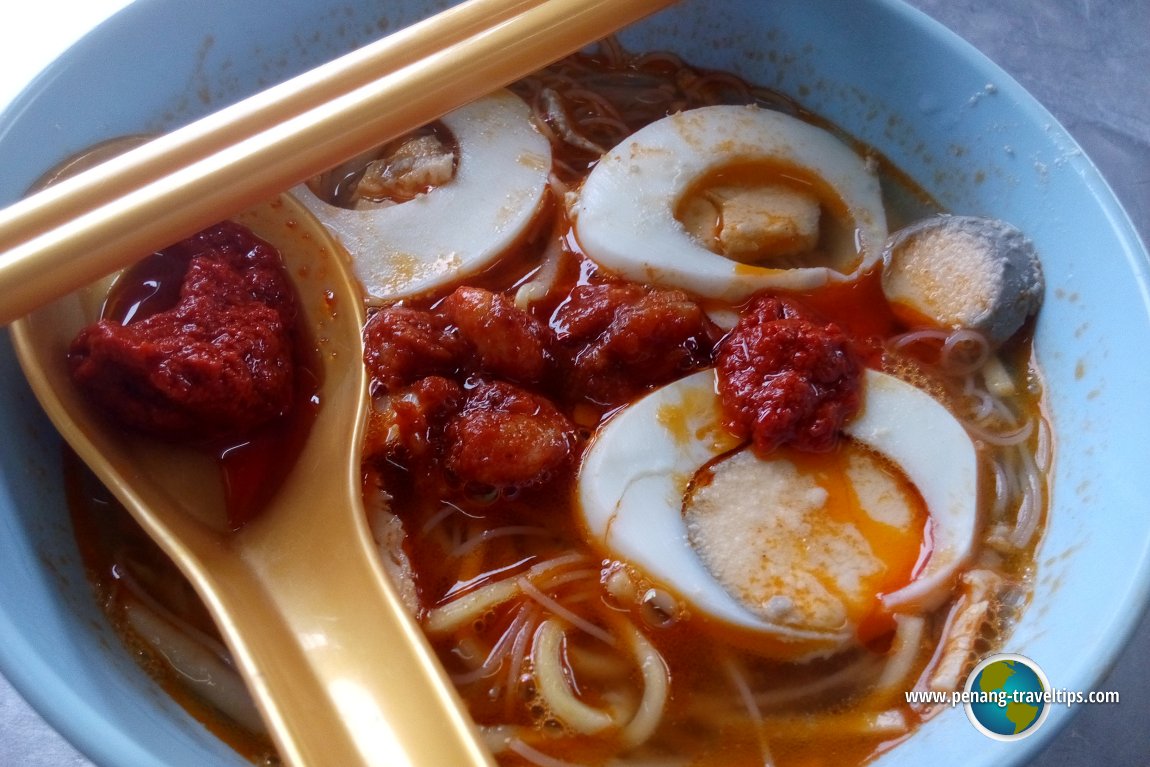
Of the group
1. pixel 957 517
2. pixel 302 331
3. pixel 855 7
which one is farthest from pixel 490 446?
pixel 855 7

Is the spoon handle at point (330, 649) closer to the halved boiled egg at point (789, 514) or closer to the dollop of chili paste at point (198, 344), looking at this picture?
the dollop of chili paste at point (198, 344)

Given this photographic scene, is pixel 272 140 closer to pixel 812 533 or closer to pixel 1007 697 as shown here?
pixel 812 533

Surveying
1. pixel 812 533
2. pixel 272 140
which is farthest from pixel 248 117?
pixel 812 533

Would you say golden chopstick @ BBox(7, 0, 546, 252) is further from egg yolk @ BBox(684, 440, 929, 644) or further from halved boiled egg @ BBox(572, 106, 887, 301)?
egg yolk @ BBox(684, 440, 929, 644)

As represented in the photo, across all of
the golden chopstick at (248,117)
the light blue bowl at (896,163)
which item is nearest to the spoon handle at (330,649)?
the light blue bowl at (896,163)

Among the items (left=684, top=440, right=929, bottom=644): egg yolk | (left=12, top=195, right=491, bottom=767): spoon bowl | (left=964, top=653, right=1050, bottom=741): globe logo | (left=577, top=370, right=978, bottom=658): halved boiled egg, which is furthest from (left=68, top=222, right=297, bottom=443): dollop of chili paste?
(left=964, top=653, right=1050, bottom=741): globe logo
